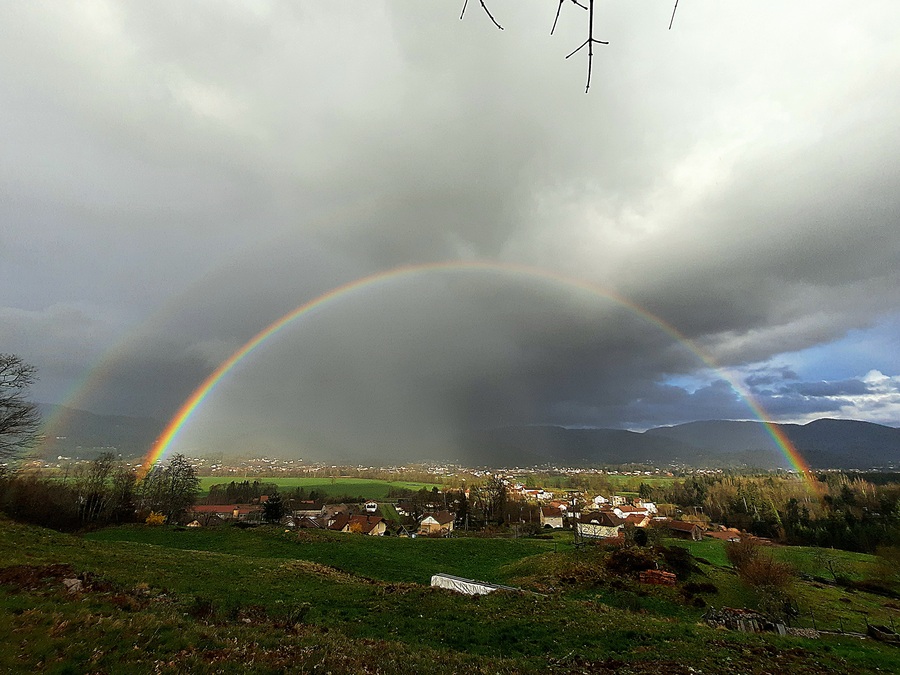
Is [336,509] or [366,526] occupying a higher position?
[366,526]

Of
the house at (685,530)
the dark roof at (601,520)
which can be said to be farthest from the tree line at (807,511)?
the dark roof at (601,520)

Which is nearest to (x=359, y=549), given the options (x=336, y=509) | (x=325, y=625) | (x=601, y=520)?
(x=325, y=625)

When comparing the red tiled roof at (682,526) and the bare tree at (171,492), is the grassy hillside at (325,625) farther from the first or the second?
the red tiled roof at (682,526)

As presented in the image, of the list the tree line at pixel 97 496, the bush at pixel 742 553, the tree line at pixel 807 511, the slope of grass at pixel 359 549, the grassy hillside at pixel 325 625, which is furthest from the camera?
the tree line at pixel 807 511

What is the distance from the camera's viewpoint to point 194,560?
2489cm

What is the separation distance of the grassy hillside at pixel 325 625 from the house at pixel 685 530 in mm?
62706

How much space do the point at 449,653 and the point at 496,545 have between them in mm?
39870

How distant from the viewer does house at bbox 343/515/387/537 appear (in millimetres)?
76000

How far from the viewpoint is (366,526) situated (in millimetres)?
78125

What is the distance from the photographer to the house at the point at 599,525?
250 ft

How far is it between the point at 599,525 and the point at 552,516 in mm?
25061

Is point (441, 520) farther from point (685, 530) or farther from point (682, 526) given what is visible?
point (682, 526)

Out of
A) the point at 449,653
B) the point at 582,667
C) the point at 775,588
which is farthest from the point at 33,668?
the point at 775,588

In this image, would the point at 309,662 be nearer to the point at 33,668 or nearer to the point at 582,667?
the point at 33,668
